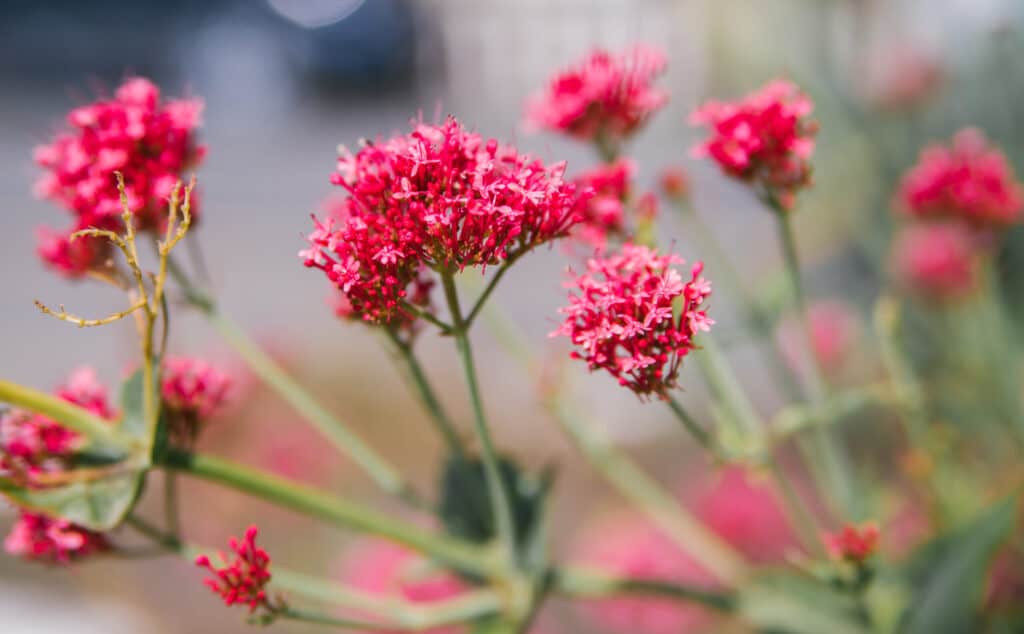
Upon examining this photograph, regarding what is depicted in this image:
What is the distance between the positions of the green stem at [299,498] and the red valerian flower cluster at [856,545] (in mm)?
241

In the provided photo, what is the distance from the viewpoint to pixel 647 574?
3.46ft

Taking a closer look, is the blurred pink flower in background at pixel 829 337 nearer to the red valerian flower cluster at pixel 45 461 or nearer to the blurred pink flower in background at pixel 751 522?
the blurred pink flower in background at pixel 751 522

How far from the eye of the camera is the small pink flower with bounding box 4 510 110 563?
52 cm

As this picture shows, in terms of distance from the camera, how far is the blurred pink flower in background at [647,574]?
1.11m

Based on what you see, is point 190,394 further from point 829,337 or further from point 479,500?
point 829,337

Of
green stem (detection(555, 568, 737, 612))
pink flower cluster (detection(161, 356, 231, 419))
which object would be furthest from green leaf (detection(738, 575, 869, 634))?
pink flower cluster (detection(161, 356, 231, 419))

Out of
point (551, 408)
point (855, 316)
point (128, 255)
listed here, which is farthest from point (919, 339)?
point (128, 255)

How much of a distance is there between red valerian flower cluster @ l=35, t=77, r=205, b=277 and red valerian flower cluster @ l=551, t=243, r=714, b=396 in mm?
260

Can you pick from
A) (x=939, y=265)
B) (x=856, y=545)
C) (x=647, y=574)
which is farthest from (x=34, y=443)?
(x=939, y=265)

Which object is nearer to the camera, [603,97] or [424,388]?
[424,388]

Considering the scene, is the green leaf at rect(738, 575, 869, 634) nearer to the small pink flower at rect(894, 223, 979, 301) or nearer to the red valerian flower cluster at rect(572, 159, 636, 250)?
the red valerian flower cluster at rect(572, 159, 636, 250)

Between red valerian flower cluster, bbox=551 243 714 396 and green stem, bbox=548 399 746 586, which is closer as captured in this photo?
red valerian flower cluster, bbox=551 243 714 396

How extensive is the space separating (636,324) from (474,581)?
10.8 inches

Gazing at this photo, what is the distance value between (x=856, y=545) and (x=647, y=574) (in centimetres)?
55
